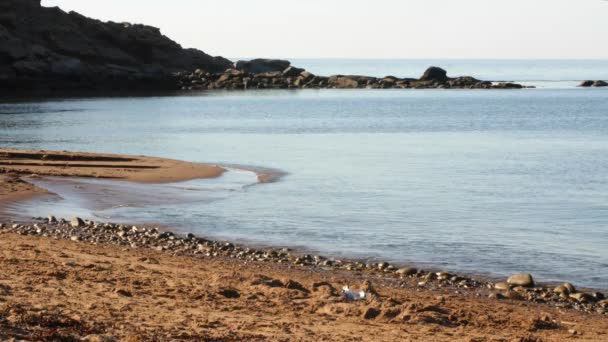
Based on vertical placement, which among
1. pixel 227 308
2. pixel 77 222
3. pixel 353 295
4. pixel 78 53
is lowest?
pixel 77 222

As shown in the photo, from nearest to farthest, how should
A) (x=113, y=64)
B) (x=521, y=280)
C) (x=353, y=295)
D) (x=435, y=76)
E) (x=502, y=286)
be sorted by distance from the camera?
(x=353, y=295)
(x=502, y=286)
(x=521, y=280)
(x=113, y=64)
(x=435, y=76)

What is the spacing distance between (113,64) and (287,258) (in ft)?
362

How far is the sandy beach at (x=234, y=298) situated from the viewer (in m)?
11.1

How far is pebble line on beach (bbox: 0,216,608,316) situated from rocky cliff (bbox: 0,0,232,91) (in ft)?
306

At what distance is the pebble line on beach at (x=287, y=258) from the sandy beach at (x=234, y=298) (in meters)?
0.04

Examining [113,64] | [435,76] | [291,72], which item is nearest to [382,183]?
[113,64]

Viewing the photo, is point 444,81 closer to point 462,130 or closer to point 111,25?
point 111,25

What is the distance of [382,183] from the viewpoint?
32562mm

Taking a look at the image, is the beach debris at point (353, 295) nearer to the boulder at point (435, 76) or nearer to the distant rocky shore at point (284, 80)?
the distant rocky shore at point (284, 80)

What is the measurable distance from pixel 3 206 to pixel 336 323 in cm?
1445

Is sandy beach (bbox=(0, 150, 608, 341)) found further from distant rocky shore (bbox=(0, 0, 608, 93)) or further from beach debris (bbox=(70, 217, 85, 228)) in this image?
distant rocky shore (bbox=(0, 0, 608, 93))

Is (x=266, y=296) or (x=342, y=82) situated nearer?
(x=266, y=296)

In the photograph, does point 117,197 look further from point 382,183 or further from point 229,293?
point 229,293

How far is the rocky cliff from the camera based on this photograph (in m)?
111
